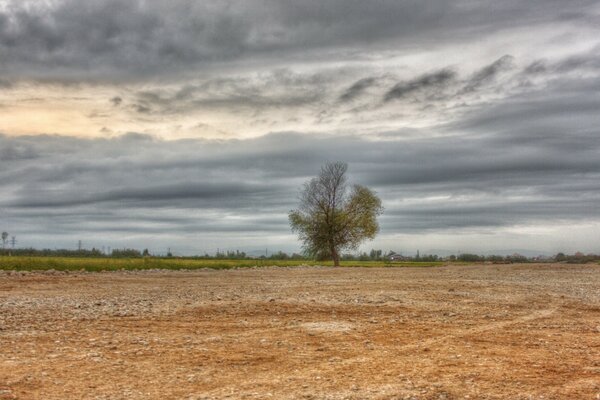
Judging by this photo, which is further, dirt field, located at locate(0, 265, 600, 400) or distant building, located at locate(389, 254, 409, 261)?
distant building, located at locate(389, 254, 409, 261)

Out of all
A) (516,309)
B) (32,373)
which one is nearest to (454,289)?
(516,309)

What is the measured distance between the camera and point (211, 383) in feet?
27.7

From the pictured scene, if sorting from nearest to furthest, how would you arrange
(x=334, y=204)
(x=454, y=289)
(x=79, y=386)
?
(x=79, y=386)
(x=454, y=289)
(x=334, y=204)

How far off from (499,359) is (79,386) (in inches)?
281

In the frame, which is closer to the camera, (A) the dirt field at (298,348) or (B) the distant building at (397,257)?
(A) the dirt field at (298,348)

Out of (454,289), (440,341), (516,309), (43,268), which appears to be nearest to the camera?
(440,341)

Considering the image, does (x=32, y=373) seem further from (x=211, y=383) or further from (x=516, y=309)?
(x=516, y=309)

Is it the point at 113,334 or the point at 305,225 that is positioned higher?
the point at 305,225

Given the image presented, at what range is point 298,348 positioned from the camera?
10766 mm

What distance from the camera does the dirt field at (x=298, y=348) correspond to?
26.8ft

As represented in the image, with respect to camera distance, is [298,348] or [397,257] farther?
[397,257]

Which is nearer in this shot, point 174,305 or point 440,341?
point 440,341

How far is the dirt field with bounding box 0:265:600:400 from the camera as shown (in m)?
8.17

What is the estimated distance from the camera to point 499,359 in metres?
9.89
